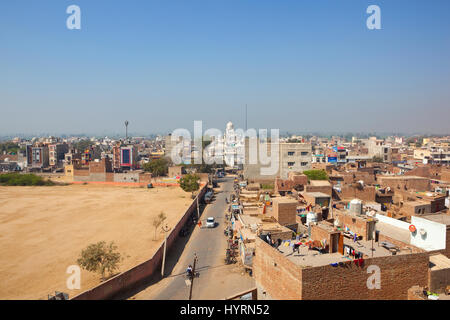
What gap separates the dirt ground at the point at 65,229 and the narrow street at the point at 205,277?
248cm

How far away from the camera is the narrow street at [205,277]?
13148 millimetres

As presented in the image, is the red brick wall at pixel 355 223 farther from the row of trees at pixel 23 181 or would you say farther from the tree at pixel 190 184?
the row of trees at pixel 23 181

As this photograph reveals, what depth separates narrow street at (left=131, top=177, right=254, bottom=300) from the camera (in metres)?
13.1

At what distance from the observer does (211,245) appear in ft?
64.4

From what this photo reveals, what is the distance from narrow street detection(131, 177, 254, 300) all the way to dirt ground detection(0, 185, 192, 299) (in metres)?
2.48

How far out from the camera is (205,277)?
48.4 feet

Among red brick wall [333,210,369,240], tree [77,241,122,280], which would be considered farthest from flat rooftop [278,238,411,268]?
tree [77,241,122,280]

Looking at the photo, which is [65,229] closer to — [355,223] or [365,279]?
[355,223]

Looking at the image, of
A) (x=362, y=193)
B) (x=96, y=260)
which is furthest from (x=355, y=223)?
(x=362, y=193)

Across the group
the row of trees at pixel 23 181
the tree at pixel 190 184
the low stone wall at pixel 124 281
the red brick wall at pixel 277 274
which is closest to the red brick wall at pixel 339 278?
the red brick wall at pixel 277 274

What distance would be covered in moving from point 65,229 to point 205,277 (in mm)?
14931

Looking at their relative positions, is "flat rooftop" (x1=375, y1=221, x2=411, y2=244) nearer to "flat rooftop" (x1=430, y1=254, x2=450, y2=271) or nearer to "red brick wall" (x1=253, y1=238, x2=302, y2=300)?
"flat rooftop" (x1=430, y1=254, x2=450, y2=271)

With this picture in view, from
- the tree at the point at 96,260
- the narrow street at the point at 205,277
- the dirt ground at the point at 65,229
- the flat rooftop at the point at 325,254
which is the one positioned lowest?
the dirt ground at the point at 65,229
